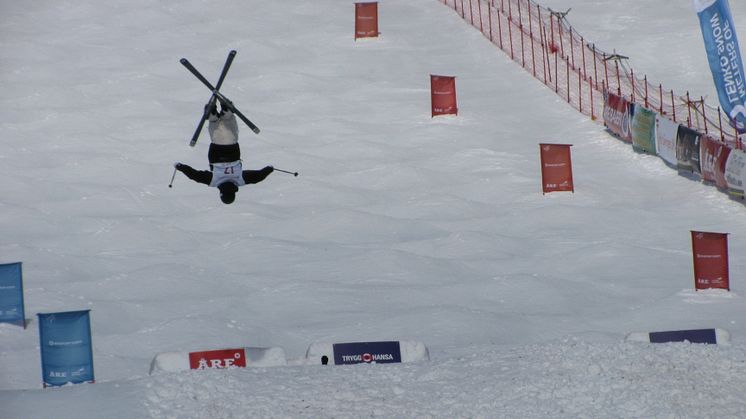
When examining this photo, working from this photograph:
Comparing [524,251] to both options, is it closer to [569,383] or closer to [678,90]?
[569,383]

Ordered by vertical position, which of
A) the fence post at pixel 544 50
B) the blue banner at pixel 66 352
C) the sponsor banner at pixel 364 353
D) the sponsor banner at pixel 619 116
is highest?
the fence post at pixel 544 50

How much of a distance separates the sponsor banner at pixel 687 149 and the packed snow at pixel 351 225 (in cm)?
42

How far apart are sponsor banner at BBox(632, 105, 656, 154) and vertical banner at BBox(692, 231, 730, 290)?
828cm

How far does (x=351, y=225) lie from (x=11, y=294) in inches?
311

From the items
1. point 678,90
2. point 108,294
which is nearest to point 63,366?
point 108,294

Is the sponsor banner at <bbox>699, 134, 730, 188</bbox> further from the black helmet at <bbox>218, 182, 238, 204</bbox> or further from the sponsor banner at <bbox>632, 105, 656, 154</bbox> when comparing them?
the black helmet at <bbox>218, 182, 238, 204</bbox>

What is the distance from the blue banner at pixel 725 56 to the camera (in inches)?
870

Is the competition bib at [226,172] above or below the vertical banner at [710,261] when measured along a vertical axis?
above

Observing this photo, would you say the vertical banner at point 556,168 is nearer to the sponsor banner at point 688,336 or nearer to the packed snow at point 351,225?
the packed snow at point 351,225

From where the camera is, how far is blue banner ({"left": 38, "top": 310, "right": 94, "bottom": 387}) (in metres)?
14.8

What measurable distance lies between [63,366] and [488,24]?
25363 mm

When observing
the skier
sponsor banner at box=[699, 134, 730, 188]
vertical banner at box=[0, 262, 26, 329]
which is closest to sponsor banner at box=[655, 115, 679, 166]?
sponsor banner at box=[699, 134, 730, 188]

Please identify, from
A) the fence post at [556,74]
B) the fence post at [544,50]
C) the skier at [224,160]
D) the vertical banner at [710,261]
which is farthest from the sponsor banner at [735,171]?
the skier at [224,160]

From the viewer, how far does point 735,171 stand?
24.0 metres
